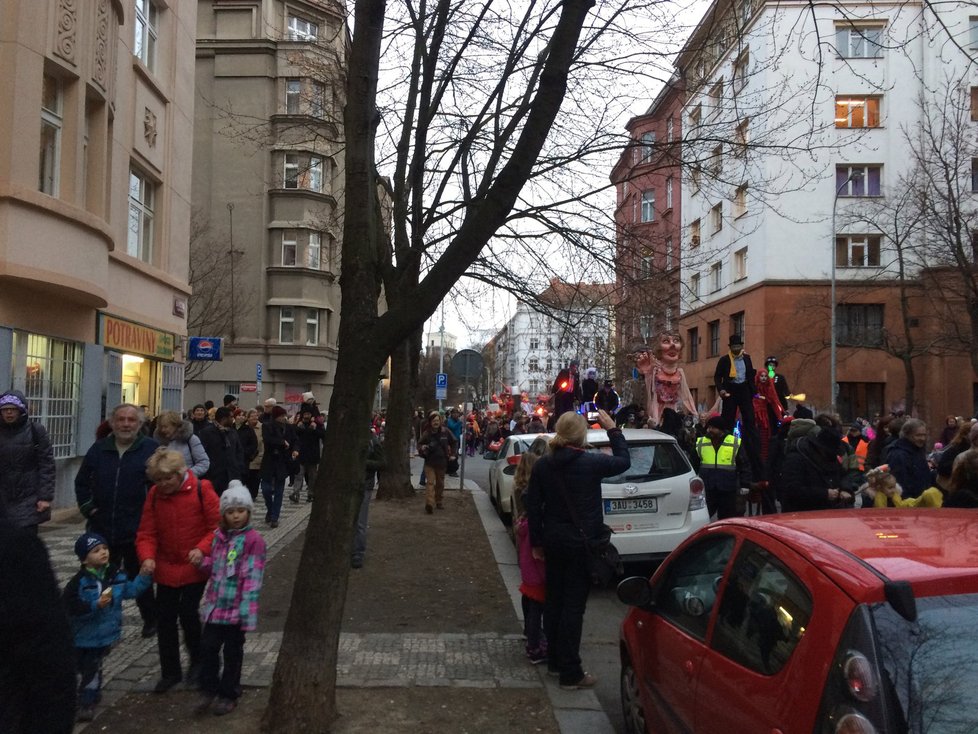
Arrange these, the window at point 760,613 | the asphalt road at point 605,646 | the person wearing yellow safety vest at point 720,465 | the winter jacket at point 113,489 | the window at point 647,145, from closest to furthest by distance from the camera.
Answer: the window at point 760,613 → the asphalt road at point 605,646 → the winter jacket at point 113,489 → the person wearing yellow safety vest at point 720,465 → the window at point 647,145

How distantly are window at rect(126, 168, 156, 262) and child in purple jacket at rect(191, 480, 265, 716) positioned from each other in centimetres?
1321

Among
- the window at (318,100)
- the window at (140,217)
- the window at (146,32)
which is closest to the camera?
the window at (318,100)

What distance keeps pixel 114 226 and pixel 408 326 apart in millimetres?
12420

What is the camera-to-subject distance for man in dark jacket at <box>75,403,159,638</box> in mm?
6059

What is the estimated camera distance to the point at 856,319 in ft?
122

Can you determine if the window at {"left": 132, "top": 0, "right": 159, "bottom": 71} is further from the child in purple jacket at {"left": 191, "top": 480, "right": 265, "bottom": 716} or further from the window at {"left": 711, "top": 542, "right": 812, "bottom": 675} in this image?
the window at {"left": 711, "top": 542, "right": 812, "bottom": 675}

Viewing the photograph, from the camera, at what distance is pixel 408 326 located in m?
5.00

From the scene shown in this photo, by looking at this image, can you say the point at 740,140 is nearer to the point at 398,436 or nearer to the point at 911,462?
the point at 911,462

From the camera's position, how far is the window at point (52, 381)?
12797 mm

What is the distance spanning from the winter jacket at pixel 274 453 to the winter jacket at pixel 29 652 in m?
10.8

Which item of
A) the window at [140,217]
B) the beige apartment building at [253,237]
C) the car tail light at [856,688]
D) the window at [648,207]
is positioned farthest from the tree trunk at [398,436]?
the beige apartment building at [253,237]

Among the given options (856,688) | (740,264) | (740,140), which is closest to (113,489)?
(856,688)

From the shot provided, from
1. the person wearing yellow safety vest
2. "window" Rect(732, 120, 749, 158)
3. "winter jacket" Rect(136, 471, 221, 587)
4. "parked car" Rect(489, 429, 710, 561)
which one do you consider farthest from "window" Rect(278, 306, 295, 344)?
"winter jacket" Rect(136, 471, 221, 587)

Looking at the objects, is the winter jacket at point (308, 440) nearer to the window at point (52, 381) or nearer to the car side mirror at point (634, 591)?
the window at point (52, 381)
